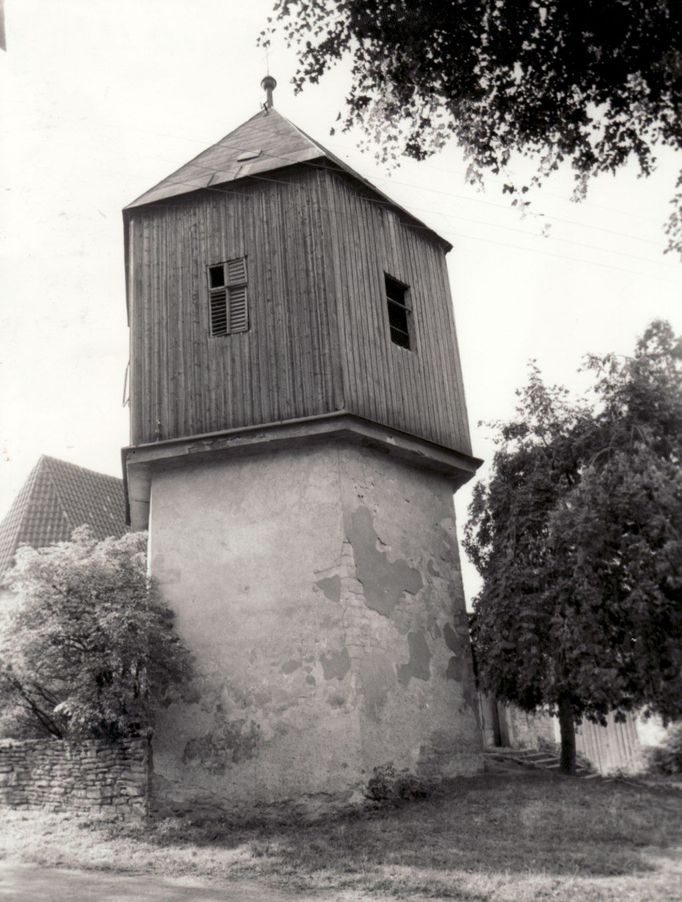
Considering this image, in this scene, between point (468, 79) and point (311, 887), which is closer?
point (468, 79)

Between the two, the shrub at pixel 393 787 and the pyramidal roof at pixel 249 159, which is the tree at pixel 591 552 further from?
the pyramidal roof at pixel 249 159

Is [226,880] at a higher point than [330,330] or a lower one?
lower

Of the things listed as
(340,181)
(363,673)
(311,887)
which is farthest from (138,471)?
(311,887)

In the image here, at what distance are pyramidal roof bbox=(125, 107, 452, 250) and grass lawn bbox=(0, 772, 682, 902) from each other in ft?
32.2

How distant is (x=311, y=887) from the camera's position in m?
7.75

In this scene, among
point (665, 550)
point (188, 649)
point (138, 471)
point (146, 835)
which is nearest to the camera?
point (146, 835)

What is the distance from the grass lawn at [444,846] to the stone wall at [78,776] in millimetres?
330

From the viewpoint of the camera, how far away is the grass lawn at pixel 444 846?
24.5ft

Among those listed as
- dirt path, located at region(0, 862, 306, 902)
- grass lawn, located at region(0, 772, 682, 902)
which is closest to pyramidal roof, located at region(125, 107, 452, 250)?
grass lawn, located at region(0, 772, 682, 902)

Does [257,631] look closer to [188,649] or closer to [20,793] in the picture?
[188,649]

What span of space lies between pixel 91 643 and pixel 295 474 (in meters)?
3.74

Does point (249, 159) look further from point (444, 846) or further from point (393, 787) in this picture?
point (444, 846)

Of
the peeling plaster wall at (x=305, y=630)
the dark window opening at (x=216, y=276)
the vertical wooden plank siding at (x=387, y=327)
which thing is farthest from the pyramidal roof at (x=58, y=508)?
the vertical wooden plank siding at (x=387, y=327)

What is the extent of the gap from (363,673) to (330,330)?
16.8ft
